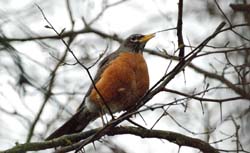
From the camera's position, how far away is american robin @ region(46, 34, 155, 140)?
561 centimetres

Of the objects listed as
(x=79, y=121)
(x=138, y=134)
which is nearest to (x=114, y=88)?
(x=79, y=121)

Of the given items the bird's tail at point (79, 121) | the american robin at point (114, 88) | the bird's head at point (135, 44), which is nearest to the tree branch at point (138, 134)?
the american robin at point (114, 88)

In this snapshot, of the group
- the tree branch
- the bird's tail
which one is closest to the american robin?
the bird's tail

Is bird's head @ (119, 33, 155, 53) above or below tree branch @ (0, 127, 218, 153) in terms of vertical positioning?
above

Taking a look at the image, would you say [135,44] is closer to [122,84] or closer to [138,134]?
[122,84]

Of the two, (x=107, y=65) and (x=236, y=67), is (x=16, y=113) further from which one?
(x=236, y=67)

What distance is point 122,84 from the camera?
568cm

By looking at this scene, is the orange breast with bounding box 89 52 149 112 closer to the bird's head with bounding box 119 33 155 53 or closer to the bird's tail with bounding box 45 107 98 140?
the bird's tail with bounding box 45 107 98 140

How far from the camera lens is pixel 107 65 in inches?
241

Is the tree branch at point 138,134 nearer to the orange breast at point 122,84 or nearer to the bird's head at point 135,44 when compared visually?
the orange breast at point 122,84

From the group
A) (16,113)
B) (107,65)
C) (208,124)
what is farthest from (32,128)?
(208,124)

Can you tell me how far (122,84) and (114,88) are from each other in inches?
4.2

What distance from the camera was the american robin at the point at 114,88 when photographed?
5605 mm

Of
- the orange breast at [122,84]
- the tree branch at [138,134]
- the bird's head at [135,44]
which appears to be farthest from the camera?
the bird's head at [135,44]
